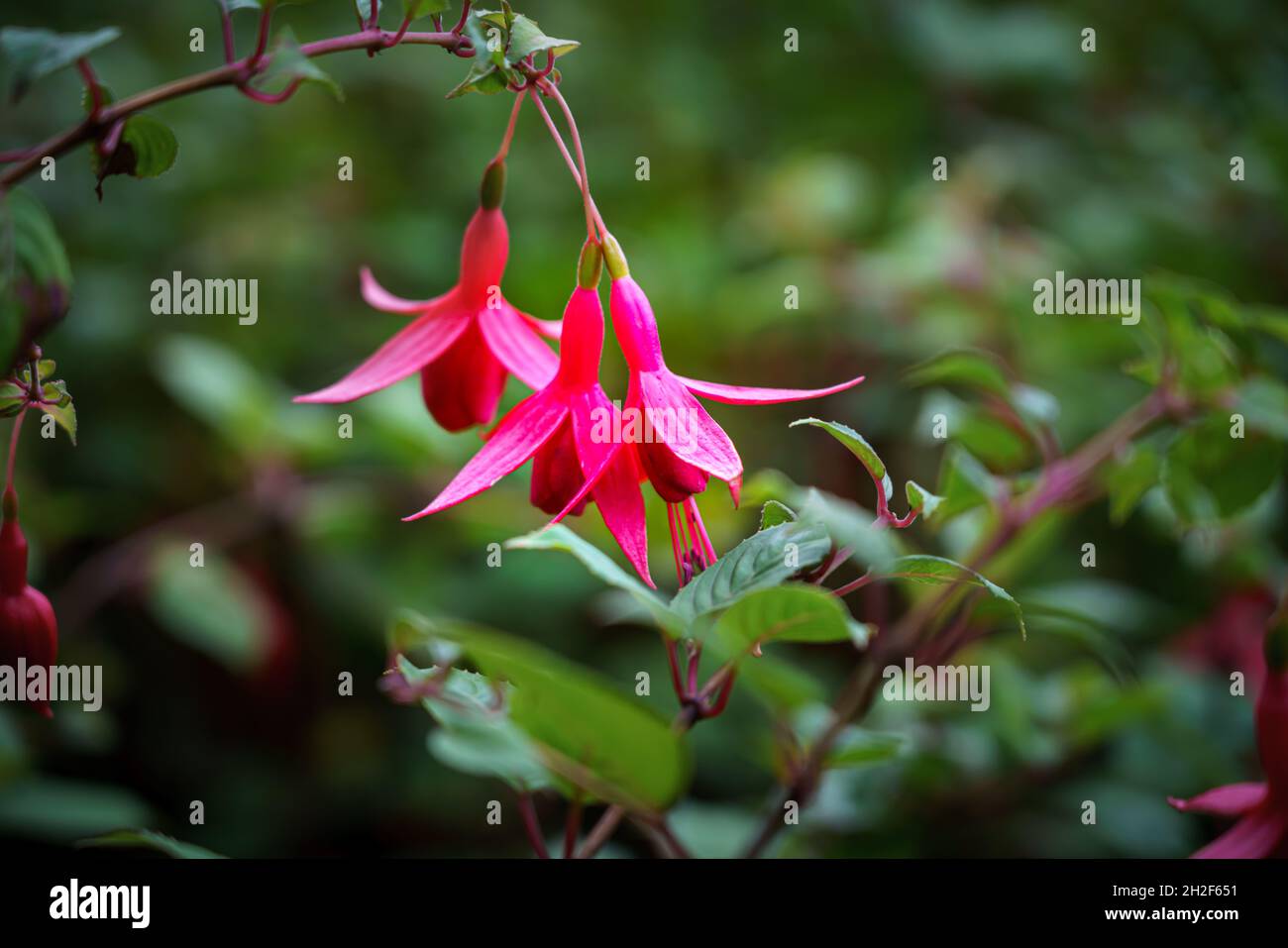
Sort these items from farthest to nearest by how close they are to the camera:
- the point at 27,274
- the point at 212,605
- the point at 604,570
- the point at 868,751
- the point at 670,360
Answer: the point at 670,360 → the point at 212,605 → the point at 868,751 → the point at 604,570 → the point at 27,274

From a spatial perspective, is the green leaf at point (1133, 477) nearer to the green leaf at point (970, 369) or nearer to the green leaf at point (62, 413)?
the green leaf at point (970, 369)

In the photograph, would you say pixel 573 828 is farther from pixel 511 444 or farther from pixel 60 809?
pixel 60 809

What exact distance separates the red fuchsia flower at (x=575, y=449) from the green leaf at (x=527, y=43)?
0.08 meters

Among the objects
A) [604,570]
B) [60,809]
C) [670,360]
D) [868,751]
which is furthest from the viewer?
[670,360]

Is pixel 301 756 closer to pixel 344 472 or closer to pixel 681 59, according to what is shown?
pixel 344 472

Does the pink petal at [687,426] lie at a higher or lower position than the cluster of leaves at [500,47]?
lower

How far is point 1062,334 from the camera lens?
0.95 metres

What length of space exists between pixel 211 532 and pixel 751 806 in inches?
23.8

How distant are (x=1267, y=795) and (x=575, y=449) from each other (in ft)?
1.19

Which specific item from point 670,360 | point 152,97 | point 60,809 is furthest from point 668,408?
point 670,360

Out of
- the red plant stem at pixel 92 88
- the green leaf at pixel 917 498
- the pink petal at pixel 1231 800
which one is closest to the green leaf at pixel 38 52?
the red plant stem at pixel 92 88

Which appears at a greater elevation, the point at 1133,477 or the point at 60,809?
the point at 1133,477

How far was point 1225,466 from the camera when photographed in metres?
0.60

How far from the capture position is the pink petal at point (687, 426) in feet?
1.26
